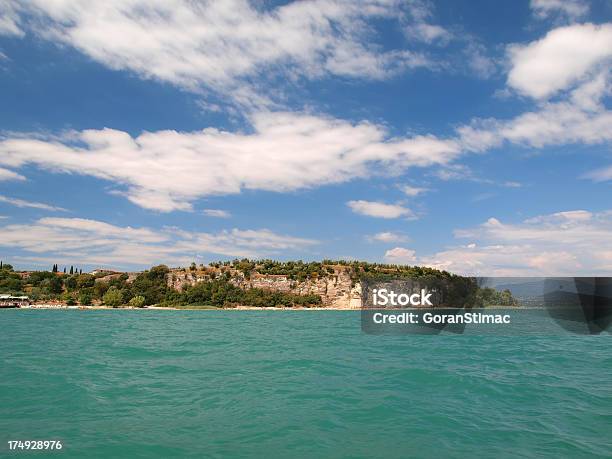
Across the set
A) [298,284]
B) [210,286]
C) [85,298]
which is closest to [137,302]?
[85,298]

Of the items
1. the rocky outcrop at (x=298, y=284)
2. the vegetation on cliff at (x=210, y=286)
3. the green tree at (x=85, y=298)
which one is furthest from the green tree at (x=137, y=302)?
the rocky outcrop at (x=298, y=284)

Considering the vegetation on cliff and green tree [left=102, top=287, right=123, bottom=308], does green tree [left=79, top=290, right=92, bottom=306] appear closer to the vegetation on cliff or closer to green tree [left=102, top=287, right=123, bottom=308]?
the vegetation on cliff

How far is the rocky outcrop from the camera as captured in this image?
131 metres

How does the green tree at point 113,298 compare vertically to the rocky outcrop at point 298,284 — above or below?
below

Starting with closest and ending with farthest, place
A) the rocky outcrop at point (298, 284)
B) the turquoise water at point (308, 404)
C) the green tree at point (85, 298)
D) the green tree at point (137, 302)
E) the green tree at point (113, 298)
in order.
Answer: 1. the turquoise water at point (308, 404)
2. the green tree at point (113, 298)
3. the green tree at point (85, 298)
4. the green tree at point (137, 302)
5. the rocky outcrop at point (298, 284)

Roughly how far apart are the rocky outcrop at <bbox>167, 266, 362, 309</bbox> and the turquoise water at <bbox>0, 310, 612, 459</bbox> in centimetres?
10664

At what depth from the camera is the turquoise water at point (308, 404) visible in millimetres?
9961

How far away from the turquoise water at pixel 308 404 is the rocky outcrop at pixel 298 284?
107 meters

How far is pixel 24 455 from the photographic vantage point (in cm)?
917

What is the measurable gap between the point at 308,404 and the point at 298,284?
120 metres

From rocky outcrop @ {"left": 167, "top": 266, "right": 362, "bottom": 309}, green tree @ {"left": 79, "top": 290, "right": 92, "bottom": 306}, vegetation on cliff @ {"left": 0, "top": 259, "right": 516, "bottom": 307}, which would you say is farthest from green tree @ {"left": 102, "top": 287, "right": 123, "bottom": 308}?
rocky outcrop @ {"left": 167, "top": 266, "right": 362, "bottom": 309}

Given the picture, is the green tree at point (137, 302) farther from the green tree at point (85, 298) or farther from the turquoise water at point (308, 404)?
the turquoise water at point (308, 404)

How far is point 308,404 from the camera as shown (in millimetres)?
13555

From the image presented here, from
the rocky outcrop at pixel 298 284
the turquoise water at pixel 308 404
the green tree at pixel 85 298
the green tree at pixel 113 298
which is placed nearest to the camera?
the turquoise water at pixel 308 404
